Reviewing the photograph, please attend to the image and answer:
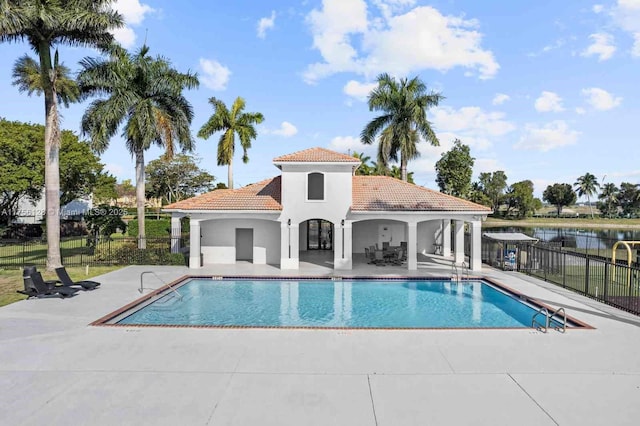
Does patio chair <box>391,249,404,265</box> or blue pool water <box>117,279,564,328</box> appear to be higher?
patio chair <box>391,249,404,265</box>

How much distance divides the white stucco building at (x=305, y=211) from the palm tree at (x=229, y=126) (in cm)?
1292

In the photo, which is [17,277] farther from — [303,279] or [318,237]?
[318,237]

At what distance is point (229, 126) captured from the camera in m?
35.8

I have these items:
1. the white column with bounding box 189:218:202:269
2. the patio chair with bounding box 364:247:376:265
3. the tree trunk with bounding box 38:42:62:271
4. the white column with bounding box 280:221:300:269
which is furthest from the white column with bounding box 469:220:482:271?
the tree trunk with bounding box 38:42:62:271

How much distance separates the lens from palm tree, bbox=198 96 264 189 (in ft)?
116

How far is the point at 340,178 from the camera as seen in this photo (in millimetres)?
20344

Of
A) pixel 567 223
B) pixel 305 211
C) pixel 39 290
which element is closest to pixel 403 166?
pixel 305 211

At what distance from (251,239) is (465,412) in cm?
1911

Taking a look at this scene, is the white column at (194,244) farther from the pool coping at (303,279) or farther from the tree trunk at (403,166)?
the tree trunk at (403,166)

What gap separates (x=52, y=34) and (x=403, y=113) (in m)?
23.3

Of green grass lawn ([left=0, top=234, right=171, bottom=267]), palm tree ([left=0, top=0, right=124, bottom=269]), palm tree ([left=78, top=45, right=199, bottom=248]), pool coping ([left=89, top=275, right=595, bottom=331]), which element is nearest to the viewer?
pool coping ([left=89, top=275, right=595, bottom=331])

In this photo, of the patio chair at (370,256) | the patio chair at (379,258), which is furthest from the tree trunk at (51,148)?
the patio chair at (379,258)

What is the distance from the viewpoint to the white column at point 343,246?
2030 centimetres

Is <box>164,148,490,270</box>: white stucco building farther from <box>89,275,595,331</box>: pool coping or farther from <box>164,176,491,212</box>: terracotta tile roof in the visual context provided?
<box>89,275,595,331</box>: pool coping
